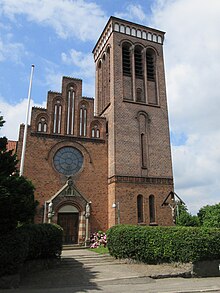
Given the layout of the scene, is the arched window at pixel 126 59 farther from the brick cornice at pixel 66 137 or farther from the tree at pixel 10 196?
the tree at pixel 10 196

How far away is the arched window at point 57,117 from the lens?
23.0m

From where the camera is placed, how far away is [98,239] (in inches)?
806

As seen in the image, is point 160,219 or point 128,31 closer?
point 160,219

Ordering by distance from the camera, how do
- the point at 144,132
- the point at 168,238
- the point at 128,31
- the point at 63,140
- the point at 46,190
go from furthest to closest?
the point at 128,31 < the point at 144,132 < the point at 63,140 < the point at 46,190 < the point at 168,238

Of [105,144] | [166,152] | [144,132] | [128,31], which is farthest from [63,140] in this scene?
[128,31]

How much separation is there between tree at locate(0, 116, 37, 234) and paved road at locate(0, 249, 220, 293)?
2418mm

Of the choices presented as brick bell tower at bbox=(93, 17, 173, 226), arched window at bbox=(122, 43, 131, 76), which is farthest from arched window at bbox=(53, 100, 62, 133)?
arched window at bbox=(122, 43, 131, 76)

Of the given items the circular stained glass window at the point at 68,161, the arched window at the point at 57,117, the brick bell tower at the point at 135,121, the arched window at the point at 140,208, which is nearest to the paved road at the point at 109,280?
the brick bell tower at the point at 135,121

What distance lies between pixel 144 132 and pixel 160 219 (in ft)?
25.0

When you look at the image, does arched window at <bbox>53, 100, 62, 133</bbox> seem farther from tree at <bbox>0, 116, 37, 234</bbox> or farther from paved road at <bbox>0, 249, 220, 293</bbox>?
tree at <bbox>0, 116, 37, 234</bbox>

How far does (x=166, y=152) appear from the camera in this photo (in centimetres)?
2459

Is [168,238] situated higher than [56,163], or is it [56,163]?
[56,163]

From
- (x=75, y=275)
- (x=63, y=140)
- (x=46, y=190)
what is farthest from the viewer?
(x=63, y=140)

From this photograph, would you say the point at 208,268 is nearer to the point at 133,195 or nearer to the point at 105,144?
the point at 133,195
